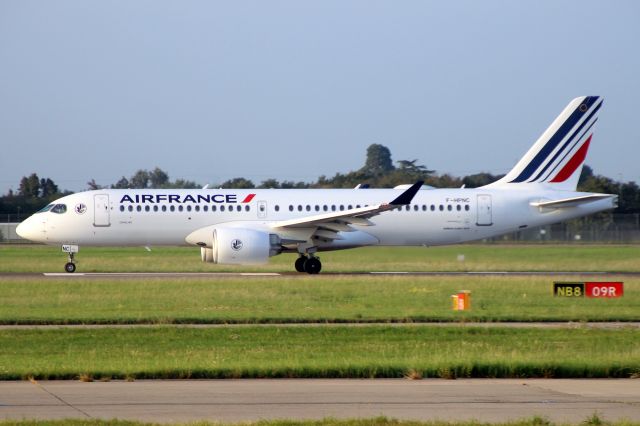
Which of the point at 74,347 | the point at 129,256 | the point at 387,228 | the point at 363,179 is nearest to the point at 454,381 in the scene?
the point at 74,347

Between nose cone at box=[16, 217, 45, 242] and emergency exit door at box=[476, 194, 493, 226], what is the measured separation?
16.3 metres

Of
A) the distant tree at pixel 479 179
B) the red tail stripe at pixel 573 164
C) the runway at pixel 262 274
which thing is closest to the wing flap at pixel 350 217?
the runway at pixel 262 274

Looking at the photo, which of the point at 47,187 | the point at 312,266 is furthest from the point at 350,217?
the point at 47,187

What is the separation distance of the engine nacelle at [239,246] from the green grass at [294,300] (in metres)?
1.32

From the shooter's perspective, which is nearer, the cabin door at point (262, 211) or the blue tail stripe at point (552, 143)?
the cabin door at point (262, 211)

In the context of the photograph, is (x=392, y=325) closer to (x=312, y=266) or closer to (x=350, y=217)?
(x=350, y=217)

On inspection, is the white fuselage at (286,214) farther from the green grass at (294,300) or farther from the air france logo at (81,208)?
the green grass at (294,300)

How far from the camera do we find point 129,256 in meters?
51.5

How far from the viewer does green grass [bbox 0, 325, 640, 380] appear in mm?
15734

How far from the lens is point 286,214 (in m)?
39.1

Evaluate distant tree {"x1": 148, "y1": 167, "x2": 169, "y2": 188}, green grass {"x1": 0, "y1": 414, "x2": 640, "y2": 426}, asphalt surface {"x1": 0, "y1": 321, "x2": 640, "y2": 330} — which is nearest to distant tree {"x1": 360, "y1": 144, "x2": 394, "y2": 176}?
distant tree {"x1": 148, "y1": 167, "x2": 169, "y2": 188}

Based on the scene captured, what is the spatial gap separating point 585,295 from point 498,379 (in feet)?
45.6

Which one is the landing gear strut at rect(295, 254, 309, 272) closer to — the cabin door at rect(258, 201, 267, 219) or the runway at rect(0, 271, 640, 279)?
the runway at rect(0, 271, 640, 279)

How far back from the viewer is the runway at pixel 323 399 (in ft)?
40.1
